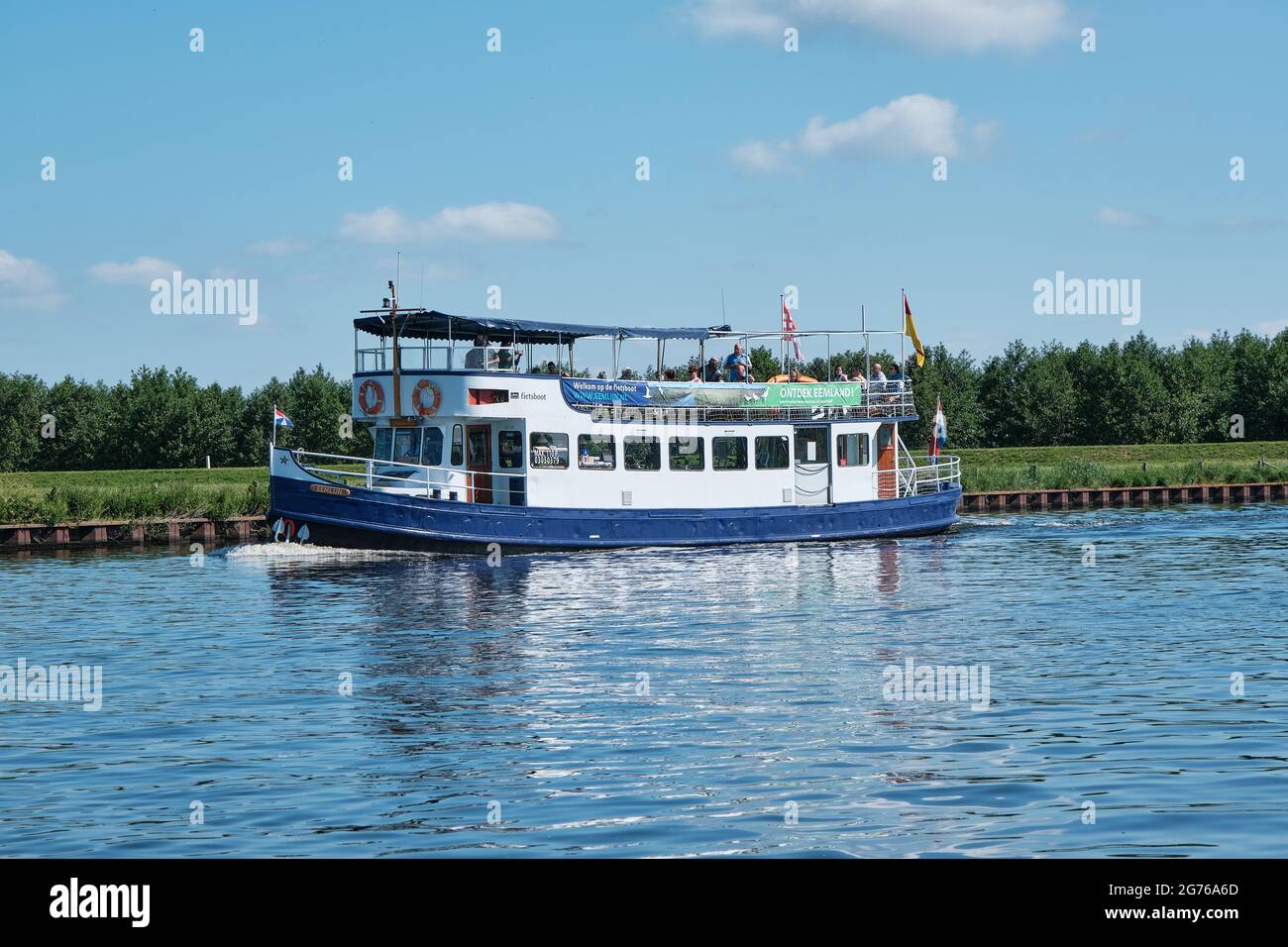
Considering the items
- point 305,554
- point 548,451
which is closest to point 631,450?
point 548,451

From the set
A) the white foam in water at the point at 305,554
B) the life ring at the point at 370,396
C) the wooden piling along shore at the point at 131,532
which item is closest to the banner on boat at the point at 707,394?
the life ring at the point at 370,396

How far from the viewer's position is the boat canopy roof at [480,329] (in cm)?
3791

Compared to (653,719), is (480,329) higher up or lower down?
higher up

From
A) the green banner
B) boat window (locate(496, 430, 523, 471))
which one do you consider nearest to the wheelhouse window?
boat window (locate(496, 430, 523, 471))

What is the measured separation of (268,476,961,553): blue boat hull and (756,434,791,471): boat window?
Answer: 4.52 feet

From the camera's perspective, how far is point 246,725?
17.0 meters

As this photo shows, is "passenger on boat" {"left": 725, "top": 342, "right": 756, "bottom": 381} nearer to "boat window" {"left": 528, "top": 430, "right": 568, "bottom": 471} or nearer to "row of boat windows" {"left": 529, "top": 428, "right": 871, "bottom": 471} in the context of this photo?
"row of boat windows" {"left": 529, "top": 428, "right": 871, "bottom": 471}

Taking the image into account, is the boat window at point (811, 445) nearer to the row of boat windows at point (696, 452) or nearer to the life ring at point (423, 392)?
the row of boat windows at point (696, 452)

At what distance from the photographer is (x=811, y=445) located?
43.2 m

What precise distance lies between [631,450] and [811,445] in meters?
6.20

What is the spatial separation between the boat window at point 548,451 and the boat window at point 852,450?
929 centimetres

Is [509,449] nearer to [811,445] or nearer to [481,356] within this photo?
[481,356]

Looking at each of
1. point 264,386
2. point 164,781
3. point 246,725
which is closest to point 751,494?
point 246,725
